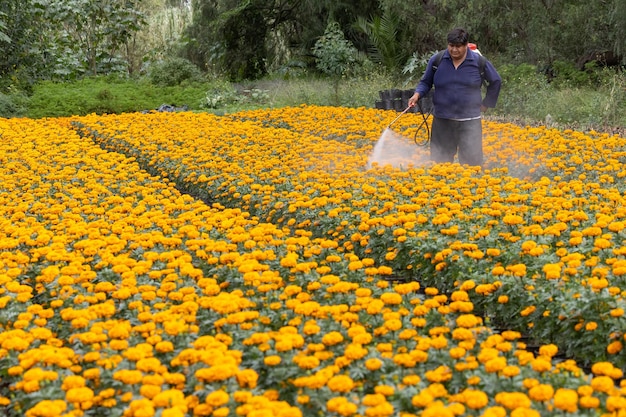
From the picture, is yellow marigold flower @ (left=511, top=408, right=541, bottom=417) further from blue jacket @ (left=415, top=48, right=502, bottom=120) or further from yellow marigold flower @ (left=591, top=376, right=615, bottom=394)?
blue jacket @ (left=415, top=48, right=502, bottom=120)

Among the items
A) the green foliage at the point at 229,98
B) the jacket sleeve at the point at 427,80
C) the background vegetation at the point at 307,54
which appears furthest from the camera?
the green foliage at the point at 229,98

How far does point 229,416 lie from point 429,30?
18.2 m

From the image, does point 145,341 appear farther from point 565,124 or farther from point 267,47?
point 267,47

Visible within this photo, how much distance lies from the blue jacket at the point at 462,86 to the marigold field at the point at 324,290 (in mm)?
674

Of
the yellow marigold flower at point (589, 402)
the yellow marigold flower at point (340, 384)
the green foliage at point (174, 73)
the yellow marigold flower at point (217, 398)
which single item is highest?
the green foliage at point (174, 73)

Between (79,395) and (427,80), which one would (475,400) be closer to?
(79,395)

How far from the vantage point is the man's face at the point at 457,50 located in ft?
26.9

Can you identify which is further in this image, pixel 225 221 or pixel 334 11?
pixel 334 11

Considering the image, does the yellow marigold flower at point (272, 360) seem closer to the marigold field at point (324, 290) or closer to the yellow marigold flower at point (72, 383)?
the marigold field at point (324, 290)

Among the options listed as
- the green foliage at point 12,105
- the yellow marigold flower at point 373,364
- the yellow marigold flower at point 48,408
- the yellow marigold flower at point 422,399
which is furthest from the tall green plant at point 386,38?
the yellow marigold flower at point 48,408

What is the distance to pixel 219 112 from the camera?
53.0ft

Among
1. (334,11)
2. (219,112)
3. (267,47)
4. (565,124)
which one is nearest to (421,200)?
(565,124)

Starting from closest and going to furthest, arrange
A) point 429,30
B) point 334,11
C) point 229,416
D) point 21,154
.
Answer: point 229,416
point 21,154
point 429,30
point 334,11

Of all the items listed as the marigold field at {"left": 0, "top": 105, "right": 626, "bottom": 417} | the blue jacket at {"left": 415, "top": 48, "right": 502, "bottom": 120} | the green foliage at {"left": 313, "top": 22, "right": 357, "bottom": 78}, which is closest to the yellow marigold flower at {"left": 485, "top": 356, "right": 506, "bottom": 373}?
the marigold field at {"left": 0, "top": 105, "right": 626, "bottom": 417}
